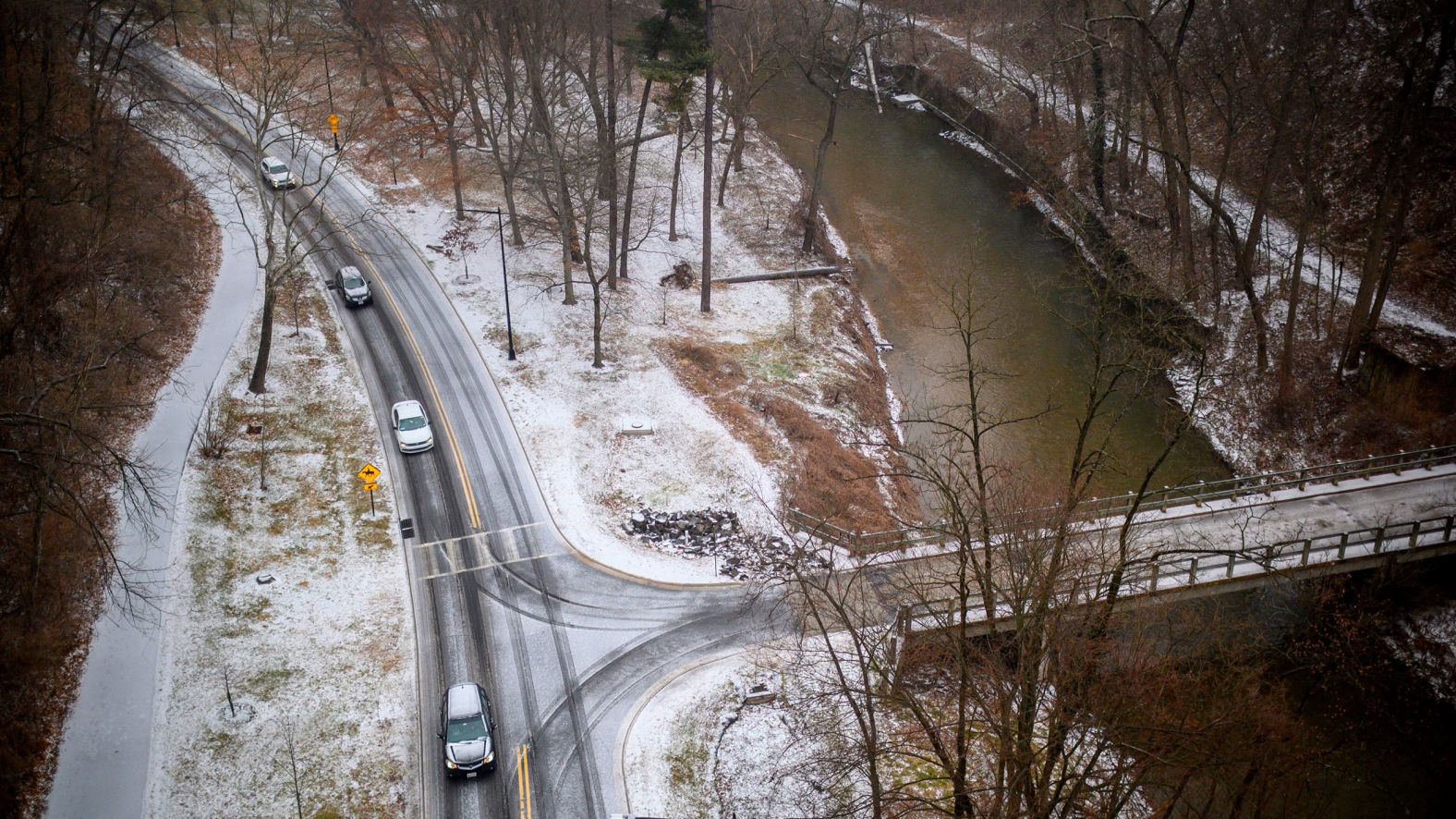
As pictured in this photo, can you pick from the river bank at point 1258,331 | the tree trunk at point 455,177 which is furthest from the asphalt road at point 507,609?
the river bank at point 1258,331

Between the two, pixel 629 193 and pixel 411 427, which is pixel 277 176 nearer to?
pixel 629 193

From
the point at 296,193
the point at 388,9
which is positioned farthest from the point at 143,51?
the point at 296,193

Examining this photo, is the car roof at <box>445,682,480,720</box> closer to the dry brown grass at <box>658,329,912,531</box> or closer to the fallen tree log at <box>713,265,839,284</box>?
the dry brown grass at <box>658,329,912,531</box>

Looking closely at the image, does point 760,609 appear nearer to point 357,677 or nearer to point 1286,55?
point 357,677

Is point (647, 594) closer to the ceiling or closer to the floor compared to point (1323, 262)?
closer to the floor

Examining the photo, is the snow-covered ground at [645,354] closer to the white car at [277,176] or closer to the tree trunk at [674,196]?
the tree trunk at [674,196]

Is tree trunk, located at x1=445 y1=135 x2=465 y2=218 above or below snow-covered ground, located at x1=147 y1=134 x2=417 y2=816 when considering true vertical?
above

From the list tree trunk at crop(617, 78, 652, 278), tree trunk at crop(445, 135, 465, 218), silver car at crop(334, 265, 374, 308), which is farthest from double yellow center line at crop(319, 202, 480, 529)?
tree trunk at crop(617, 78, 652, 278)
